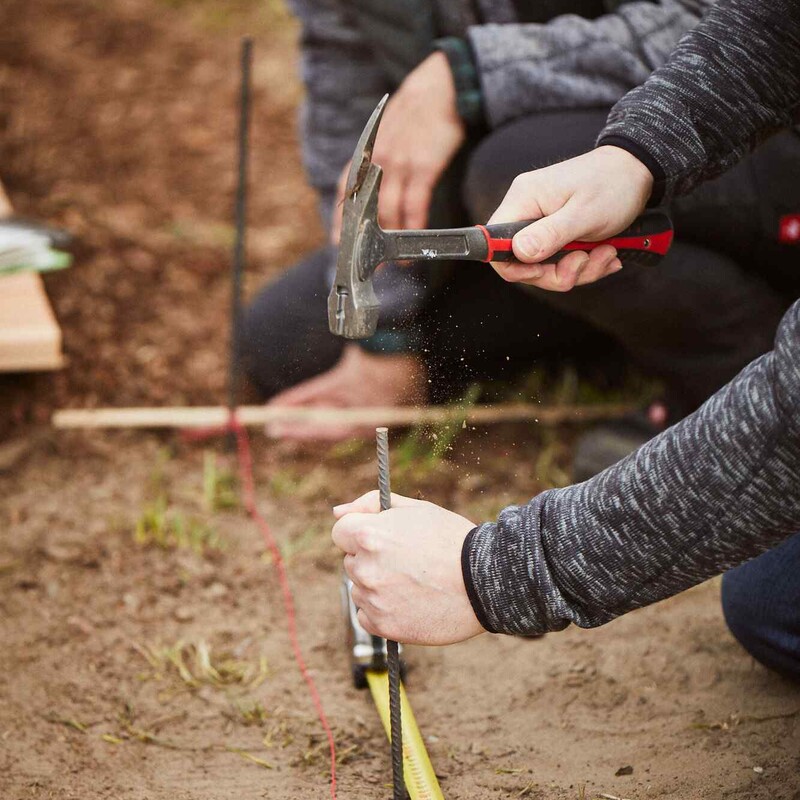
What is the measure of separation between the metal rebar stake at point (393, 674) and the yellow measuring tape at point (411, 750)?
51 mm

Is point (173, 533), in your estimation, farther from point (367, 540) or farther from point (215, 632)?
point (367, 540)

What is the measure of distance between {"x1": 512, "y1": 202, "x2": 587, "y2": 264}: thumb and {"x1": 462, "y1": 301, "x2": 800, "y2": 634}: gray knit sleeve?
0.27 metres

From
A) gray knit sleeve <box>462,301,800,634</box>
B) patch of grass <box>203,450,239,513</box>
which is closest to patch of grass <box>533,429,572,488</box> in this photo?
patch of grass <box>203,450,239,513</box>

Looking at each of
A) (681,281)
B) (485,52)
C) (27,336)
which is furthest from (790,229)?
(27,336)

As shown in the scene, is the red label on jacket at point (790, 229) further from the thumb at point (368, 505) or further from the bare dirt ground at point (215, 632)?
the thumb at point (368, 505)

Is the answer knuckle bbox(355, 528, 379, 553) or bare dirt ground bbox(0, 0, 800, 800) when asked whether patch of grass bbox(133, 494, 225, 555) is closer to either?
bare dirt ground bbox(0, 0, 800, 800)

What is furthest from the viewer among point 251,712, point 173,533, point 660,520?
point 173,533

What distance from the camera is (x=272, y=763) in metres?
1.35

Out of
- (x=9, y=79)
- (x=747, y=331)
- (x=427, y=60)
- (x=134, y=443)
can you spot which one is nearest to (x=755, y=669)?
(x=747, y=331)

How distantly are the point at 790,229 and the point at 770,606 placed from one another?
65cm

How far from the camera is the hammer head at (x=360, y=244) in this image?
1.08 m

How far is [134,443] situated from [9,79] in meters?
1.91

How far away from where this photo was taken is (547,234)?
115 centimetres

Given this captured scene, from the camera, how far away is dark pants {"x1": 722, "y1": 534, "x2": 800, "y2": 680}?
1.33 metres
